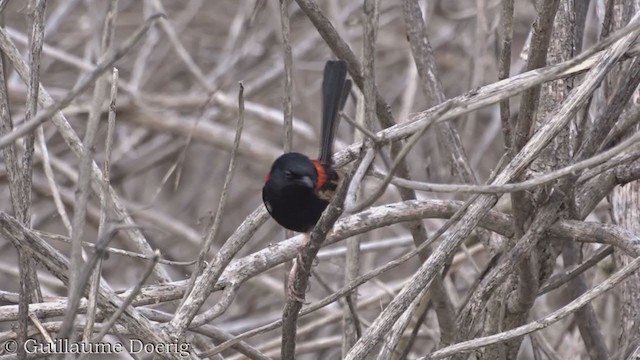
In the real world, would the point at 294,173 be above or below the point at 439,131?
below

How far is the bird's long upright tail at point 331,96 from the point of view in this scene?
272cm

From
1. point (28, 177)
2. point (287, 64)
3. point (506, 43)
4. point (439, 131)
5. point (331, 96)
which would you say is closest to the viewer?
point (28, 177)

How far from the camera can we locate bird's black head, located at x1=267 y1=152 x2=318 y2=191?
9.35 ft

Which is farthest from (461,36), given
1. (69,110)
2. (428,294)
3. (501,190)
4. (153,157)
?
(501,190)

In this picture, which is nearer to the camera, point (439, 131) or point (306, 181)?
point (306, 181)

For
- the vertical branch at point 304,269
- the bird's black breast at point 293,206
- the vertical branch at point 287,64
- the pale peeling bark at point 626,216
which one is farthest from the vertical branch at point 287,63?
the pale peeling bark at point 626,216

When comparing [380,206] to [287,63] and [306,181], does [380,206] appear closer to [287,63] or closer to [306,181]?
[306,181]

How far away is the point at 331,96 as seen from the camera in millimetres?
2781

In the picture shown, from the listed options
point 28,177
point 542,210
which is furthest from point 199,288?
point 542,210

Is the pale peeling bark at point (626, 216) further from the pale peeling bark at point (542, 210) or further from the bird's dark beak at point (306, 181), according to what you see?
the bird's dark beak at point (306, 181)

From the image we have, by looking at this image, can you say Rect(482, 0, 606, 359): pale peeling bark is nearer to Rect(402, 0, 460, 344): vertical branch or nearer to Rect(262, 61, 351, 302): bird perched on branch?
Rect(402, 0, 460, 344): vertical branch

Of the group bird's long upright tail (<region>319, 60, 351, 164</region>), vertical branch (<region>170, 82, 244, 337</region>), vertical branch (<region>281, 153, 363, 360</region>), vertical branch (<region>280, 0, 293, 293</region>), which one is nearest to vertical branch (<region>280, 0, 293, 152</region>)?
vertical branch (<region>280, 0, 293, 293</region>)

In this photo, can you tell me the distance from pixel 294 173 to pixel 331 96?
0.88 ft

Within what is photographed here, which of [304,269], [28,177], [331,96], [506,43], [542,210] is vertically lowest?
[304,269]
